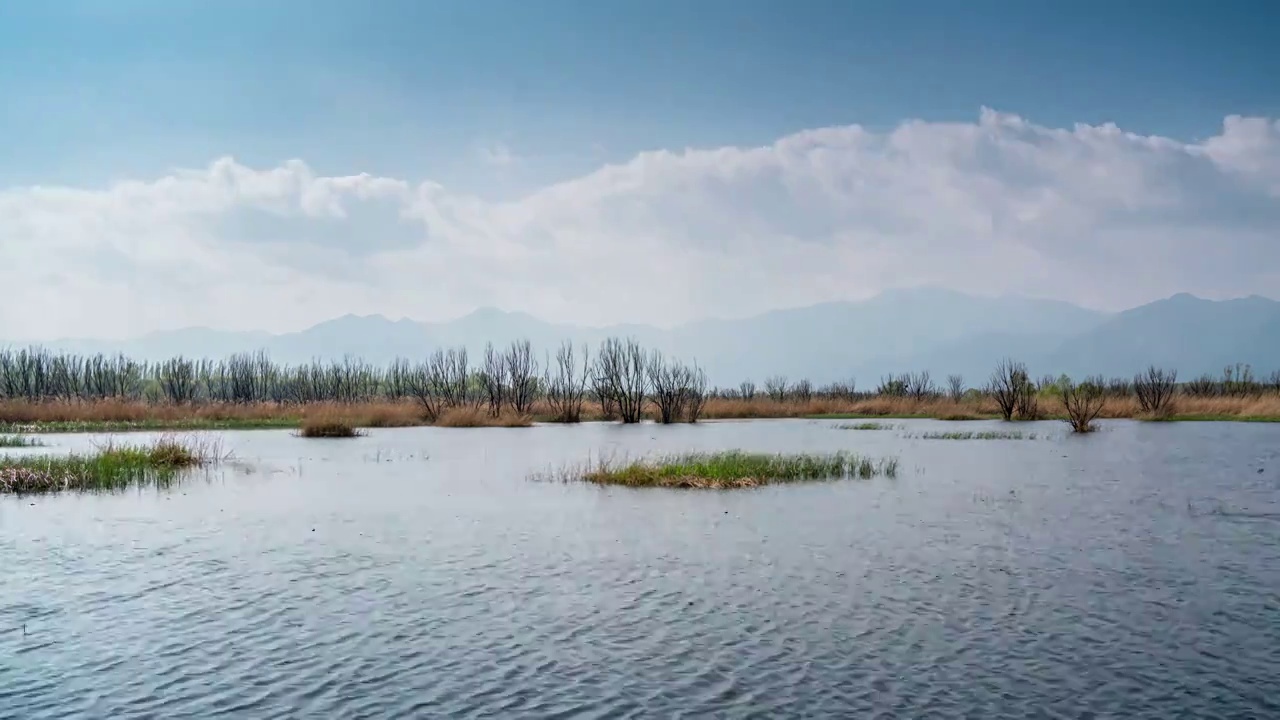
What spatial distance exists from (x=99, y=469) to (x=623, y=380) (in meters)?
41.2

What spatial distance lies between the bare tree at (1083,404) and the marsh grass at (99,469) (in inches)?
1487

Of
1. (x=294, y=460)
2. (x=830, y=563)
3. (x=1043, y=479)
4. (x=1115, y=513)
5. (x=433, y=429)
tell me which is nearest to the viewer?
(x=830, y=563)

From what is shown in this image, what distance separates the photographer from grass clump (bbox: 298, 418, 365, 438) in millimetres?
45000

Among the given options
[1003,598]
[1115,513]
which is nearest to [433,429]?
[1115,513]

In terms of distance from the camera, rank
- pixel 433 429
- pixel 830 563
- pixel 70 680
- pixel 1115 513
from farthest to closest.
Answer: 1. pixel 433 429
2. pixel 1115 513
3. pixel 830 563
4. pixel 70 680

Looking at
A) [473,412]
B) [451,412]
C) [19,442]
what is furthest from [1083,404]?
[19,442]

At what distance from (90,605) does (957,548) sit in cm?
1278

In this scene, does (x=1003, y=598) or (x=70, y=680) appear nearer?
(x=70, y=680)

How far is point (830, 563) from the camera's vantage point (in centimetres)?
1501

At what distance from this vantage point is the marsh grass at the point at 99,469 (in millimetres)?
24203

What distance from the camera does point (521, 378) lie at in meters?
67.6

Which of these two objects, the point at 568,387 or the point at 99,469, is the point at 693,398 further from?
the point at 99,469

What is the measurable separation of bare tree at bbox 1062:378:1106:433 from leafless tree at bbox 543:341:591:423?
29000 millimetres

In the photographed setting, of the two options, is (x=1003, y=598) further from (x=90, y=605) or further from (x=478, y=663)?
(x=90, y=605)
